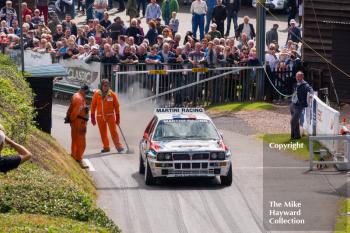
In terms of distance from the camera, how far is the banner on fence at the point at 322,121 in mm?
25531

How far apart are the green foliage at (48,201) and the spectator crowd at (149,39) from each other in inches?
721

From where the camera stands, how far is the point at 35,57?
3534cm

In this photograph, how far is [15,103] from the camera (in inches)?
785

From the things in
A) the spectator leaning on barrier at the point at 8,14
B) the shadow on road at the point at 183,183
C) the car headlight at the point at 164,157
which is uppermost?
the spectator leaning on barrier at the point at 8,14

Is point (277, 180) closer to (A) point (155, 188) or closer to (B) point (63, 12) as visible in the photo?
(A) point (155, 188)

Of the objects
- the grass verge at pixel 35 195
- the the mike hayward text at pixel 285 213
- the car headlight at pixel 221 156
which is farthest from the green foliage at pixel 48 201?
the car headlight at pixel 221 156

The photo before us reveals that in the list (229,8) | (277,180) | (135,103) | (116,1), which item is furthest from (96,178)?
(116,1)

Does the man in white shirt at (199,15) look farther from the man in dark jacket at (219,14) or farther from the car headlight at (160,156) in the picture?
the car headlight at (160,156)

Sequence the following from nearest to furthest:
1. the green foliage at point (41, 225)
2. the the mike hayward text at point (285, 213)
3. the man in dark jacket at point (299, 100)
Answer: the green foliage at point (41, 225), the the mike hayward text at point (285, 213), the man in dark jacket at point (299, 100)

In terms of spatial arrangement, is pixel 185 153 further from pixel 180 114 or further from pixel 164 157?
pixel 180 114

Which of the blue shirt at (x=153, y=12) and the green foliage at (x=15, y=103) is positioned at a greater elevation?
the blue shirt at (x=153, y=12)

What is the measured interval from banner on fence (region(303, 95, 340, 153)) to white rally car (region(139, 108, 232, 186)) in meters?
3.19

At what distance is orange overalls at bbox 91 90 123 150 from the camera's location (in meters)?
26.9

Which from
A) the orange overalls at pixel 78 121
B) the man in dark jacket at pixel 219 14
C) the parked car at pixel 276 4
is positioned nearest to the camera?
the orange overalls at pixel 78 121
